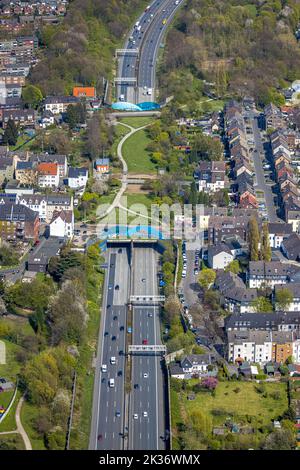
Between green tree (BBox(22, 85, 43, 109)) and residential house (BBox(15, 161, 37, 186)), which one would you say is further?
green tree (BBox(22, 85, 43, 109))

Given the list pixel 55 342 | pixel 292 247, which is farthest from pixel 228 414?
pixel 292 247

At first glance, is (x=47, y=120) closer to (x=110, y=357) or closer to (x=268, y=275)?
(x=268, y=275)

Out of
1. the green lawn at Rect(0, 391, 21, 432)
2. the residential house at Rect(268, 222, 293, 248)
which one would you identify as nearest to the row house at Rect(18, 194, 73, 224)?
the residential house at Rect(268, 222, 293, 248)

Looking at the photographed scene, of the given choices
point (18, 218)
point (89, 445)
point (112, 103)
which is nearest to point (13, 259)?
point (18, 218)

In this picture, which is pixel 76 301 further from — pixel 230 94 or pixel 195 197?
pixel 230 94

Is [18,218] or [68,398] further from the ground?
[18,218]

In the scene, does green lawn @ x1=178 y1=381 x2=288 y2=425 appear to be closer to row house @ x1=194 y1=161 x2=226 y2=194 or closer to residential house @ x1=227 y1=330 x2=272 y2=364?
residential house @ x1=227 y1=330 x2=272 y2=364
